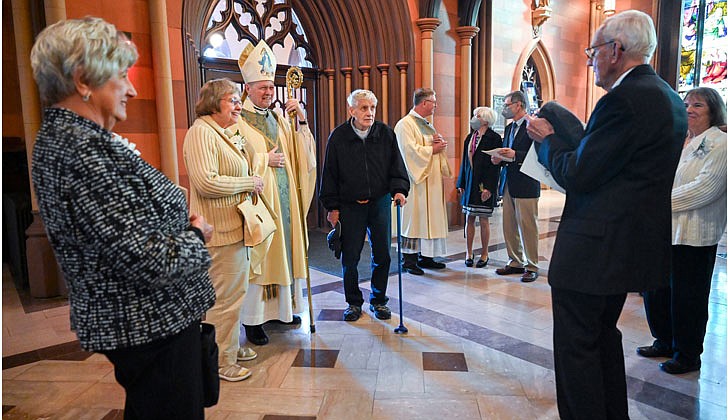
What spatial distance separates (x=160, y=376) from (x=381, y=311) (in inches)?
92.9

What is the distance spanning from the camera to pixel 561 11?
34.0 ft

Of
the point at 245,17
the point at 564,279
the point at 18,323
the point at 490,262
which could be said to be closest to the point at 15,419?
the point at 18,323

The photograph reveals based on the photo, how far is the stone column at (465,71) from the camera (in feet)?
22.8

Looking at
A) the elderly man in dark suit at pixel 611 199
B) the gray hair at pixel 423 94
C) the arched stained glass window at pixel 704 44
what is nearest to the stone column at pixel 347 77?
the gray hair at pixel 423 94

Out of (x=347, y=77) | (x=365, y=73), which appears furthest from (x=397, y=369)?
(x=347, y=77)

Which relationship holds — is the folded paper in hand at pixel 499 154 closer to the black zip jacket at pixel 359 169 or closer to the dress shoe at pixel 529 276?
the dress shoe at pixel 529 276

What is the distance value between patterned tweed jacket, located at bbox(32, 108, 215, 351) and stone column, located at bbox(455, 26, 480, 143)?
6348 millimetres

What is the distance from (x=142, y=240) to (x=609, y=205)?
4.90 feet

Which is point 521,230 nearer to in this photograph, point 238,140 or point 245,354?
point 245,354

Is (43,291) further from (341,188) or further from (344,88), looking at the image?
(344,88)

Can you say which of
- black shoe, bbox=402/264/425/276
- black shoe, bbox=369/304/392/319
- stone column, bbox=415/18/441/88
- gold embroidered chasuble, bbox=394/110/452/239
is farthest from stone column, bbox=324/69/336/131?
black shoe, bbox=369/304/392/319

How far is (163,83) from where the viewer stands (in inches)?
173

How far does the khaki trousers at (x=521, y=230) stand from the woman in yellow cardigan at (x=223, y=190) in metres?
2.73

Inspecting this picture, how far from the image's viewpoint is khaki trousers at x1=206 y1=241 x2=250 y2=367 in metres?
2.54
